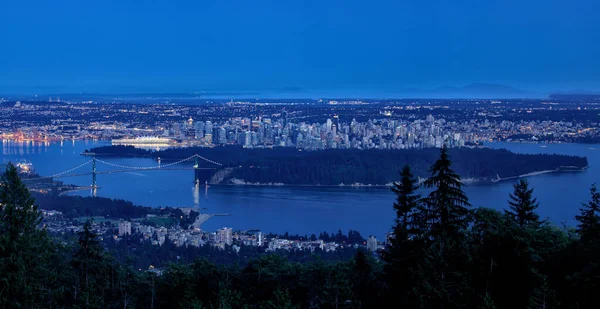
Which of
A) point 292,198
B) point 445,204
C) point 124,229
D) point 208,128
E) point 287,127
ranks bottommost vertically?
point 292,198

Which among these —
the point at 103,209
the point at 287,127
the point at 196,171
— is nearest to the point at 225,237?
the point at 103,209

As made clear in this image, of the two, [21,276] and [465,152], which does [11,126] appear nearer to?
[465,152]

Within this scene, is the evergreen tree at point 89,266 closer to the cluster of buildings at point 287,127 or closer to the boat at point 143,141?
the cluster of buildings at point 287,127

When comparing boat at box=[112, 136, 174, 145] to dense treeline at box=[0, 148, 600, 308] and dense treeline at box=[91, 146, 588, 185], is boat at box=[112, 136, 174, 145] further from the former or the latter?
dense treeline at box=[0, 148, 600, 308]

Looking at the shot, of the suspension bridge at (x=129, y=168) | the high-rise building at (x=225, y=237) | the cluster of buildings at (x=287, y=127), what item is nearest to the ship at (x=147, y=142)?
the cluster of buildings at (x=287, y=127)

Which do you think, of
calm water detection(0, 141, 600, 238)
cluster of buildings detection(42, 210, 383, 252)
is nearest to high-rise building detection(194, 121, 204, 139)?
calm water detection(0, 141, 600, 238)

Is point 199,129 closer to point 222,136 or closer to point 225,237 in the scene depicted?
point 222,136

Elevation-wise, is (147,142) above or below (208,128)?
below
